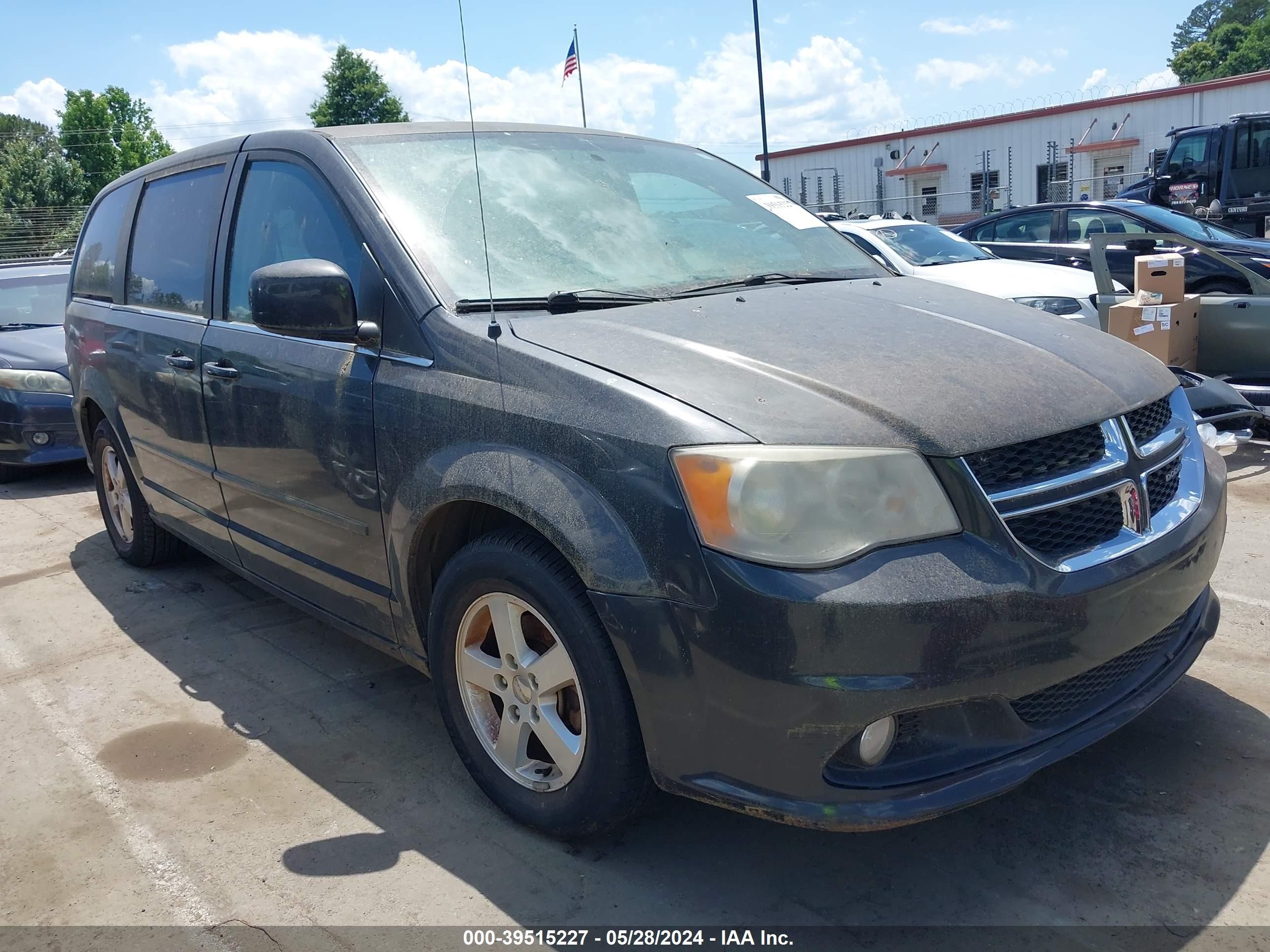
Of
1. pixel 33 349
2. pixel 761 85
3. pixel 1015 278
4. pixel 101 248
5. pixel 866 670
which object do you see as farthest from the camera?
pixel 761 85

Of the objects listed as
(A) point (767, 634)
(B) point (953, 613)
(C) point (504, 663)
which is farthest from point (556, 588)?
(B) point (953, 613)

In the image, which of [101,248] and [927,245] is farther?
[927,245]

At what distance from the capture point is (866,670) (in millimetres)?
2084

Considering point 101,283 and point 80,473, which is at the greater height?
point 101,283

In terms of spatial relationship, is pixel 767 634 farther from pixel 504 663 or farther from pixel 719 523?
pixel 504 663

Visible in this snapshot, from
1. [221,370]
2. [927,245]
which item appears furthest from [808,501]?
[927,245]

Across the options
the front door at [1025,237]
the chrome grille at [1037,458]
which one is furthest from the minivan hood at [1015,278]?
the chrome grille at [1037,458]

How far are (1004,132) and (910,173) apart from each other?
3739 millimetres

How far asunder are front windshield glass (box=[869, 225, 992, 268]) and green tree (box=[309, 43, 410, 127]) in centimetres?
6161

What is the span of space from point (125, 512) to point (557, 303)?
3377 mm

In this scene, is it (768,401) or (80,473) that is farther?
(80,473)

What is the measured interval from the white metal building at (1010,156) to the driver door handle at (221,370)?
27022 millimetres

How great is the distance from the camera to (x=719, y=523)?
7.02ft

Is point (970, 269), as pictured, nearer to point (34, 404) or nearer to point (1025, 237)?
point (1025, 237)
